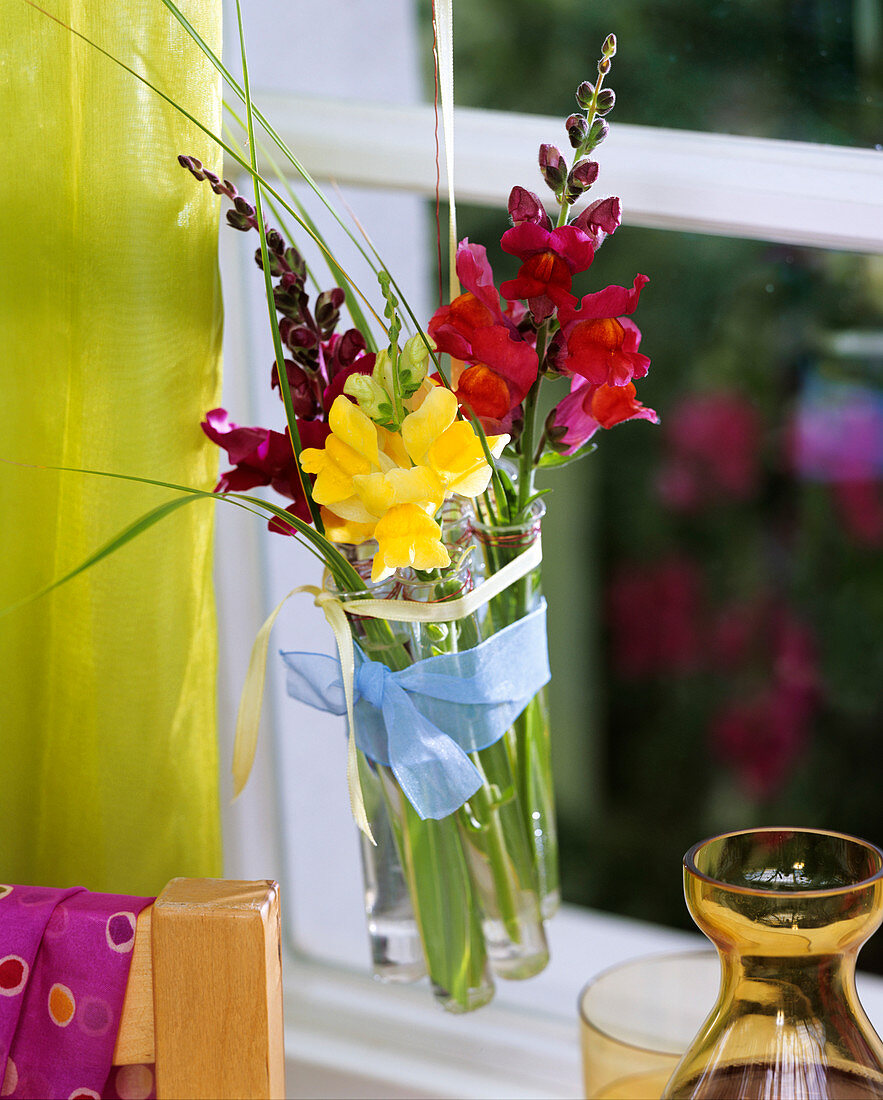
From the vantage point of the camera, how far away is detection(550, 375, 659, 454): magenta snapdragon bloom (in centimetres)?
65

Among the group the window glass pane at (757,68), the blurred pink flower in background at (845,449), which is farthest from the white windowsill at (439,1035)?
the blurred pink flower in background at (845,449)

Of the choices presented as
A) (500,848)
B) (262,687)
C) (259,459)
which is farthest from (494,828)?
(259,459)

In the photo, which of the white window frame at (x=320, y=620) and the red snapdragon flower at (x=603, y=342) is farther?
the white window frame at (x=320, y=620)

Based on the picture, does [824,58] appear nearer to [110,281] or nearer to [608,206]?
[608,206]

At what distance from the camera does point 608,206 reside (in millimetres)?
636

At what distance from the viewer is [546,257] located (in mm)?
615

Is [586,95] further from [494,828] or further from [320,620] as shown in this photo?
[320,620]

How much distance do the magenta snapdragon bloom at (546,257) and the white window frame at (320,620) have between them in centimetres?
27

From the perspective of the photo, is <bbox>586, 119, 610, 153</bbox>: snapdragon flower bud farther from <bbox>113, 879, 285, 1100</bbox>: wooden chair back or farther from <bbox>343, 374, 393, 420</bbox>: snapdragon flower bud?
<bbox>113, 879, 285, 1100</bbox>: wooden chair back

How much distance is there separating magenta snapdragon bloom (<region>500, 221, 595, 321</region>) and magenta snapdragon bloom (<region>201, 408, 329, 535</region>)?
15 cm

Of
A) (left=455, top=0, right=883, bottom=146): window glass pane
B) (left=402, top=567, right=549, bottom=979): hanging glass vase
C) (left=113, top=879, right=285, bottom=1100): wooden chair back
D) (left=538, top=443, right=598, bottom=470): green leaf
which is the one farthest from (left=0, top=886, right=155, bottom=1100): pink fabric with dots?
(left=455, top=0, right=883, bottom=146): window glass pane

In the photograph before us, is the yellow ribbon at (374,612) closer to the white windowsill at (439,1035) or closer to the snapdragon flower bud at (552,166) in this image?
the snapdragon flower bud at (552,166)

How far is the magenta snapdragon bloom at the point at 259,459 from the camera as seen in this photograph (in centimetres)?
69

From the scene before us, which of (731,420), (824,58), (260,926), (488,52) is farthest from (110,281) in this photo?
(731,420)
